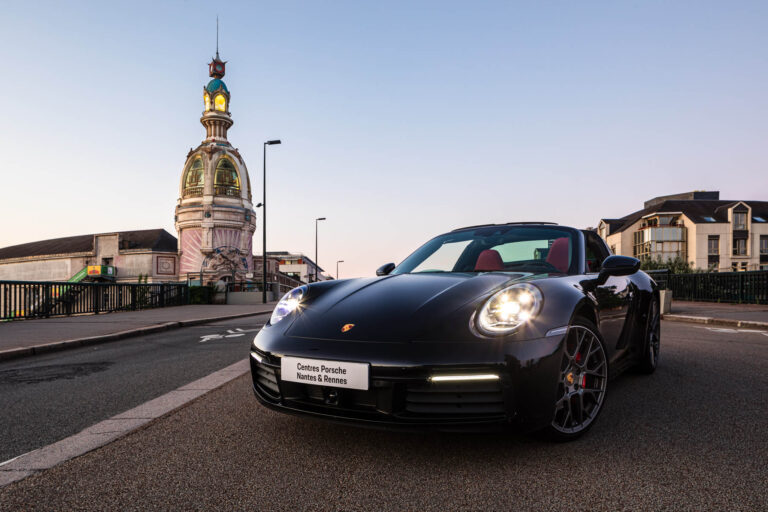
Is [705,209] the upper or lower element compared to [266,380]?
upper

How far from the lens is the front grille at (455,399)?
2.31 m

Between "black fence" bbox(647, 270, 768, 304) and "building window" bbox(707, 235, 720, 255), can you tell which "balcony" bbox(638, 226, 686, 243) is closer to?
"building window" bbox(707, 235, 720, 255)

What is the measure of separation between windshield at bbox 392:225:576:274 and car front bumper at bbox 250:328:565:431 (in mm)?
1249

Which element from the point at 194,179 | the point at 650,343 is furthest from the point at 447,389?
the point at 194,179

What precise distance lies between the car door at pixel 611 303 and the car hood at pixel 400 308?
0.68 m

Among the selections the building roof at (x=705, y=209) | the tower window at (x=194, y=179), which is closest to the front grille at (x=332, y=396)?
the building roof at (x=705, y=209)

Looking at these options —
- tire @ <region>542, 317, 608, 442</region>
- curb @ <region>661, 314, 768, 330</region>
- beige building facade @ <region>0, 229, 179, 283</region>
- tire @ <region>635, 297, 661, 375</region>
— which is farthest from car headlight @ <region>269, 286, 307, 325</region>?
beige building facade @ <region>0, 229, 179, 283</region>

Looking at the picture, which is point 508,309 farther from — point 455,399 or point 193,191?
point 193,191

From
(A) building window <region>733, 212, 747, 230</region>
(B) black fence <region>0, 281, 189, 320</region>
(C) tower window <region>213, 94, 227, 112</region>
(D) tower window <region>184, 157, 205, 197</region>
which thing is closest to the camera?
(B) black fence <region>0, 281, 189, 320</region>

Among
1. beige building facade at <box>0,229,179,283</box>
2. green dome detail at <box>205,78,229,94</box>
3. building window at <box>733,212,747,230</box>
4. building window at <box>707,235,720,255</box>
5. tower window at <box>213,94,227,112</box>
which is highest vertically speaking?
green dome detail at <box>205,78,229,94</box>

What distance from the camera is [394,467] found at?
2.32 metres

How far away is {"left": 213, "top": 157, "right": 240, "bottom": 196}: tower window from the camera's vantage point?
67.2 metres

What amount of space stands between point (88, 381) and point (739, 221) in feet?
231

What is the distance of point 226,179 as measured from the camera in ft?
223
